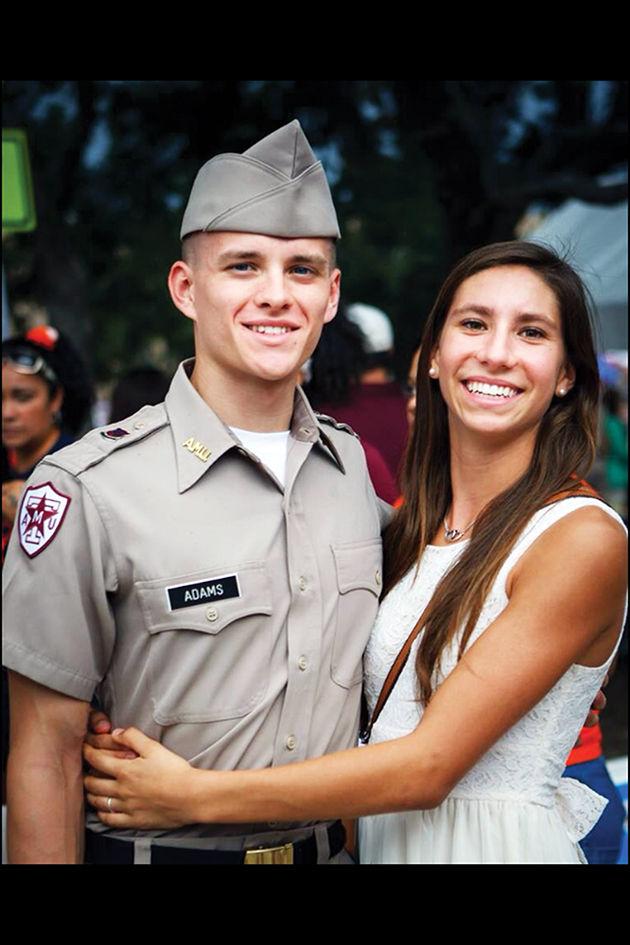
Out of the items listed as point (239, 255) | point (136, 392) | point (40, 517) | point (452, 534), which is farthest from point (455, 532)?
point (136, 392)

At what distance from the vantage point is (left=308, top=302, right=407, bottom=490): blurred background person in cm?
368

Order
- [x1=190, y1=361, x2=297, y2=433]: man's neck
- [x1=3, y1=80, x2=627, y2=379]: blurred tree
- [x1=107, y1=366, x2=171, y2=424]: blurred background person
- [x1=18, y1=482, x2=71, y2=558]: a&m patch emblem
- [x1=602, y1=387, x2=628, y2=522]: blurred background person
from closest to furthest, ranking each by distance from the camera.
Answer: [x1=18, y1=482, x2=71, y2=558]: a&m patch emblem
[x1=190, y1=361, x2=297, y2=433]: man's neck
[x1=107, y1=366, x2=171, y2=424]: blurred background person
[x1=3, y1=80, x2=627, y2=379]: blurred tree
[x1=602, y1=387, x2=628, y2=522]: blurred background person

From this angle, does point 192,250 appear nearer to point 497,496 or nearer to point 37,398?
point 497,496

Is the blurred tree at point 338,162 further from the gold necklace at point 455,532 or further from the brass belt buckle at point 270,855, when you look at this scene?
the brass belt buckle at point 270,855

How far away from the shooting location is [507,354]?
229cm

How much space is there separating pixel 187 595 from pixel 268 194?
0.74m

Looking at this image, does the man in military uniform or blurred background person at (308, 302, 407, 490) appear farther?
blurred background person at (308, 302, 407, 490)

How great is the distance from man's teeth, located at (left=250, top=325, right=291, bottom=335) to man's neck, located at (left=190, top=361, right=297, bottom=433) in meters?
0.10

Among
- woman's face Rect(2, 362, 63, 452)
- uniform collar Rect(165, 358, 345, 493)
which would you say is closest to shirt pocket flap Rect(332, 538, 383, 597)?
uniform collar Rect(165, 358, 345, 493)

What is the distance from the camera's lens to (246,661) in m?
2.06

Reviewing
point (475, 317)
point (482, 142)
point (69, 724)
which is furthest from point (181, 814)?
point (482, 142)

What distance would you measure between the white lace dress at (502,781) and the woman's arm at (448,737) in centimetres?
7

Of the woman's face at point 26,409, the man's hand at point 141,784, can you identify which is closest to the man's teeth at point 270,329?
the man's hand at point 141,784

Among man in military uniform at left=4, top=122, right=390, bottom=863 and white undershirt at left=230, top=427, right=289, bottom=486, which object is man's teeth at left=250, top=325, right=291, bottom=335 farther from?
white undershirt at left=230, top=427, right=289, bottom=486
